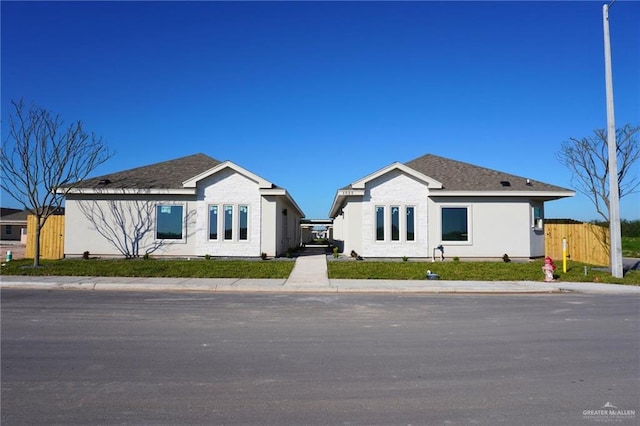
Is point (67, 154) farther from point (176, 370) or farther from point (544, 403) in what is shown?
point (544, 403)

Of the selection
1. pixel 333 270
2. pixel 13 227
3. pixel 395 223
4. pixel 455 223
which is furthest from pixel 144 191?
pixel 13 227

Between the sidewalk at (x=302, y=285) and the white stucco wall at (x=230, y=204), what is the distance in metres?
6.26

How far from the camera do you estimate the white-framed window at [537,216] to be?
22.8m

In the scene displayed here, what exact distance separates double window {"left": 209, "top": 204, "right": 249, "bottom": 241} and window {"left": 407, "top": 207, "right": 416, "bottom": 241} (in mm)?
8274

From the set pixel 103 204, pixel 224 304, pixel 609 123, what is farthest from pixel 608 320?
pixel 103 204

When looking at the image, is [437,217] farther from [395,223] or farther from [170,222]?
[170,222]

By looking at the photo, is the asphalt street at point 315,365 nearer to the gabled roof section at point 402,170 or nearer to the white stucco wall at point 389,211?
the white stucco wall at point 389,211

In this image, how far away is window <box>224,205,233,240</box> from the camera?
21.9 meters

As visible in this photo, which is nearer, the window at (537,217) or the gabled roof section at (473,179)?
the gabled roof section at (473,179)

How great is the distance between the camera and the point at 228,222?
22.0 m

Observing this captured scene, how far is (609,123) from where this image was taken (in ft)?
58.1

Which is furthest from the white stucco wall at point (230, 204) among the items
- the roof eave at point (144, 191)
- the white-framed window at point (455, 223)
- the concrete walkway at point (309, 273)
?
the white-framed window at point (455, 223)

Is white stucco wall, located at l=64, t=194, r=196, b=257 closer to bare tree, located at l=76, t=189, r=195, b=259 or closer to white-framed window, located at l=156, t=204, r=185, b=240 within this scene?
bare tree, located at l=76, t=189, r=195, b=259

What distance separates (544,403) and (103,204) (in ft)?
72.5
